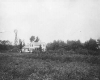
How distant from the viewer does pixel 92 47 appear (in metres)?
35.7

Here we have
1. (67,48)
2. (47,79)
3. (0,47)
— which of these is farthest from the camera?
(0,47)

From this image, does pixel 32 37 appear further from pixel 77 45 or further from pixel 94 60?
pixel 94 60

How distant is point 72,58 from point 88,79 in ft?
38.9

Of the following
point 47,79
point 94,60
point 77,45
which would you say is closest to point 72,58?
point 94,60

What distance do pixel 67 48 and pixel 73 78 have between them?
3044 centimetres

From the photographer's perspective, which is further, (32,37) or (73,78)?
(32,37)

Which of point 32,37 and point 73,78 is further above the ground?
point 32,37

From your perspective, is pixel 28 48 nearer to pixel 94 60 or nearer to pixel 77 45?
pixel 77 45

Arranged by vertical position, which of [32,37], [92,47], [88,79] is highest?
[32,37]

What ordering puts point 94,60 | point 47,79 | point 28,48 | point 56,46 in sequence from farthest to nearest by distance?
1. point 28,48
2. point 56,46
3. point 94,60
4. point 47,79

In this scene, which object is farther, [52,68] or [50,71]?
[52,68]

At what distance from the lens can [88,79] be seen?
25.8 feet

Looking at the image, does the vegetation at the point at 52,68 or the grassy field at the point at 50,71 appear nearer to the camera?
the grassy field at the point at 50,71

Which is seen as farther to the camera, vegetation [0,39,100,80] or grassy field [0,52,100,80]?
vegetation [0,39,100,80]
